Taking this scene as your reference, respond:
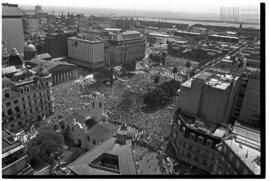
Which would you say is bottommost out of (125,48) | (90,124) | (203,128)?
(90,124)

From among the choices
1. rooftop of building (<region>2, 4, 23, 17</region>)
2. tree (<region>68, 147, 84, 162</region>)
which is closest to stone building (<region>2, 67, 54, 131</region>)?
tree (<region>68, 147, 84, 162</region>)

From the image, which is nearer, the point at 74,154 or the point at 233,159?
the point at 233,159

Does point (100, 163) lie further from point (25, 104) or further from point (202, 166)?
point (25, 104)

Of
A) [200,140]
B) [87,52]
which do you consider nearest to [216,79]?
[200,140]

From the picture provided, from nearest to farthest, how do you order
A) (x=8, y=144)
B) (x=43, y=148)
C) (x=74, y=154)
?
(x=8, y=144) → (x=43, y=148) → (x=74, y=154)

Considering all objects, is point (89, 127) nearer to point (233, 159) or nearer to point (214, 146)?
point (214, 146)

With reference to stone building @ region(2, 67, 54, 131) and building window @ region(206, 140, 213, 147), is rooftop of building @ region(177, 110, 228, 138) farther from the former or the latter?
stone building @ region(2, 67, 54, 131)
